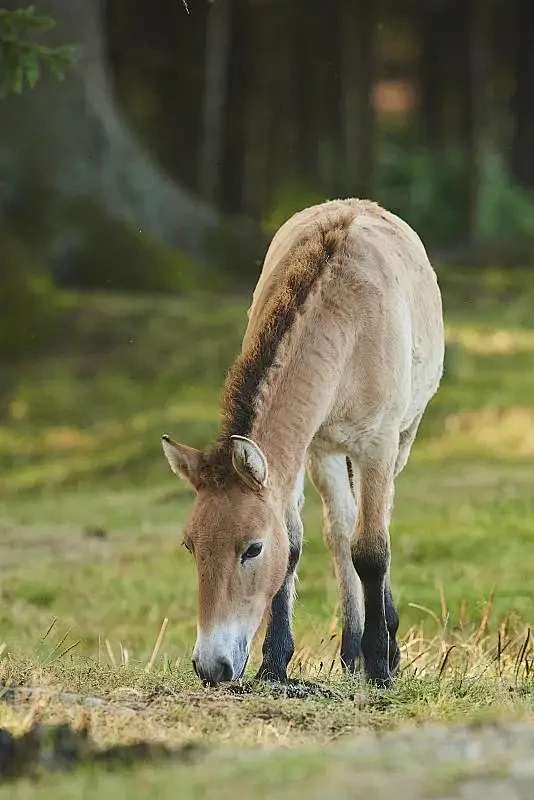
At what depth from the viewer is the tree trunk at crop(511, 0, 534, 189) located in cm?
3816

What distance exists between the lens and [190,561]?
42.2 feet

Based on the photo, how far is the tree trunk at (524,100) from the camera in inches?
1502

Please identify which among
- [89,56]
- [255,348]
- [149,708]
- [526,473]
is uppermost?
[89,56]

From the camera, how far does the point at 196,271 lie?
22297 mm

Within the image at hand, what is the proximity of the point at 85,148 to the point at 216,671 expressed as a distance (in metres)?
16.5

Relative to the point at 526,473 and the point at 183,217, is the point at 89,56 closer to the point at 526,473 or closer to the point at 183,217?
the point at 183,217

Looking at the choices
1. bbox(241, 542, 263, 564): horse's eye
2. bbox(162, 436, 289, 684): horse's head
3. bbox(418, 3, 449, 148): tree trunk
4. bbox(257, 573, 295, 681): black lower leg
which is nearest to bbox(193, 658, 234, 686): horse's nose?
bbox(162, 436, 289, 684): horse's head

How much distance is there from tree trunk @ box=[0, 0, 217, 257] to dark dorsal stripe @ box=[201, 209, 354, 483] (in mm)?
14441

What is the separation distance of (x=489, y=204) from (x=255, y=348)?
26753mm

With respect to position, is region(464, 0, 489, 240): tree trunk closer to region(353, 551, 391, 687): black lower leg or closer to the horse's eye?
region(353, 551, 391, 687): black lower leg

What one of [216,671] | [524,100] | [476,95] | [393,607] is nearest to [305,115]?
[476,95]

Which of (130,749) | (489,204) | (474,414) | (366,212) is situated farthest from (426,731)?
(489,204)

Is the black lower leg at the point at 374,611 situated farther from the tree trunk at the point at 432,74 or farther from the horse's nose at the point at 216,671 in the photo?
the tree trunk at the point at 432,74

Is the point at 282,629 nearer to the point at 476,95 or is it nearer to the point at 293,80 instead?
the point at 476,95
